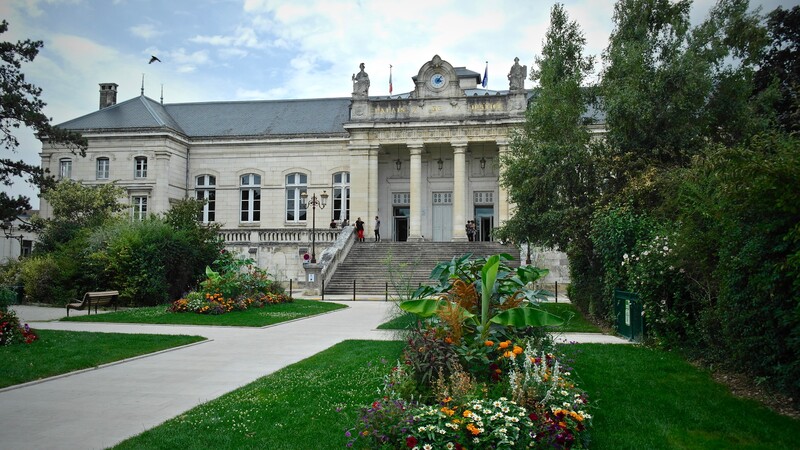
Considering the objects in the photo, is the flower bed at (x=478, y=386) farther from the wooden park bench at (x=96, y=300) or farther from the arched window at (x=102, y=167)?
the arched window at (x=102, y=167)

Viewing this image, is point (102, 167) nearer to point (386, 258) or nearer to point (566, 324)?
point (386, 258)

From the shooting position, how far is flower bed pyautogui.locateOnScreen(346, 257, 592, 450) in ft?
17.8

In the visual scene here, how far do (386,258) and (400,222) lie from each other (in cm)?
1264

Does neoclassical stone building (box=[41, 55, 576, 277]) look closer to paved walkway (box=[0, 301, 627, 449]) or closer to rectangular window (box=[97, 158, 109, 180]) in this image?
rectangular window (box=[97, 158, 109, 180])

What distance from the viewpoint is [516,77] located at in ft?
123

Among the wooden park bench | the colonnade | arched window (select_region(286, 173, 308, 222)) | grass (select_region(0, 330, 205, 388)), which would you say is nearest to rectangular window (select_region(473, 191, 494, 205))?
the colonnade

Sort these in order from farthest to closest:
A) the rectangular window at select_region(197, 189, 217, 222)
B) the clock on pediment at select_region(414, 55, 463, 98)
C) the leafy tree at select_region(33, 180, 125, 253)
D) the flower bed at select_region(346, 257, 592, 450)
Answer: the rectangular window at select_region(197, 189, 217, 222) < the clock on pediment at select_region(414, 55, 463, 98) < the leafy tree at select_region(33, 180, 125, 253) < the flower bed at select_region(346, 257, 592, 450)

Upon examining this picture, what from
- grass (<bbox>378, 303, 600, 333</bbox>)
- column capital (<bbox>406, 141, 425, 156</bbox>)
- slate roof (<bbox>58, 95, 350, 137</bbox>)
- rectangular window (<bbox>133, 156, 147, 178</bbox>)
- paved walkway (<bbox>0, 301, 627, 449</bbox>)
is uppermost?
slate roof (<bbox>58, 95, 350, 137</bbox>)

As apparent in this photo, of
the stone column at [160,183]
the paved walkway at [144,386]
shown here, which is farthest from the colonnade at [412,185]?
the paved walkway at [144,386]

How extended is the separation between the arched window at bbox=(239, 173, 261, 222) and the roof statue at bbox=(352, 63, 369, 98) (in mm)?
10042

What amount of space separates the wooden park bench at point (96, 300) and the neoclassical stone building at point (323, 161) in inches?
600

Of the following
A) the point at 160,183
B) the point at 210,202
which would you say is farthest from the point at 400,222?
the point at 160,183

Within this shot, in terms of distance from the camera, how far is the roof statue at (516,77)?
37.4 m

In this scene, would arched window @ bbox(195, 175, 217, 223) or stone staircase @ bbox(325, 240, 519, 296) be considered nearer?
stone staircase @ bbox(325, 240, 519, 296)
